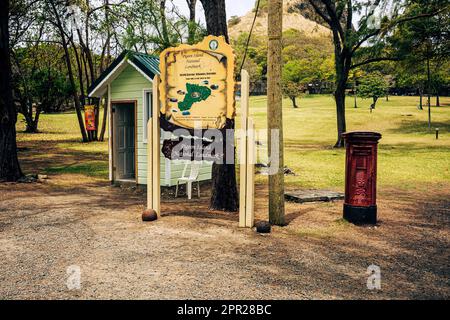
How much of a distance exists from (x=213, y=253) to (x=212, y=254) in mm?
49

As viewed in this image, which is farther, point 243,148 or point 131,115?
point 131,115

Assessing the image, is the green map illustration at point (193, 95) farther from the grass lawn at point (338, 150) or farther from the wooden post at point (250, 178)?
the grass lawn at point (338, 150)

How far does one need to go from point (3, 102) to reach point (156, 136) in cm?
744

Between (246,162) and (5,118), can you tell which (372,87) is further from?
(246,162)

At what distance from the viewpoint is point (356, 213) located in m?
8.23

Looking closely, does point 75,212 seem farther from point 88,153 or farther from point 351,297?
point 88,153

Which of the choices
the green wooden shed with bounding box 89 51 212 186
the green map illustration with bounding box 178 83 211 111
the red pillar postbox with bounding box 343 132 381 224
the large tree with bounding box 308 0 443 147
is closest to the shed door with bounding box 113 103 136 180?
the green wooden shed with bounding box 89 51 212 186

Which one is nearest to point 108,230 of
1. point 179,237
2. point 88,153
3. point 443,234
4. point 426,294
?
point 179,237

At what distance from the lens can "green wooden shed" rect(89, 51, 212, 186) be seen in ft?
42.3

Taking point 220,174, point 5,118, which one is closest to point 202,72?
point 220,174

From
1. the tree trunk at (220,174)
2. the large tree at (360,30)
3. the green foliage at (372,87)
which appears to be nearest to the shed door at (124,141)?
the tree trunk at (220,174)

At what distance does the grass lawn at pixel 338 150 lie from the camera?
15055 mm

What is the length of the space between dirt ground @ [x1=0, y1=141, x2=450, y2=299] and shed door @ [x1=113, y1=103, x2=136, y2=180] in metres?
4.05

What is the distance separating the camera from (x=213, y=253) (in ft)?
20.5
